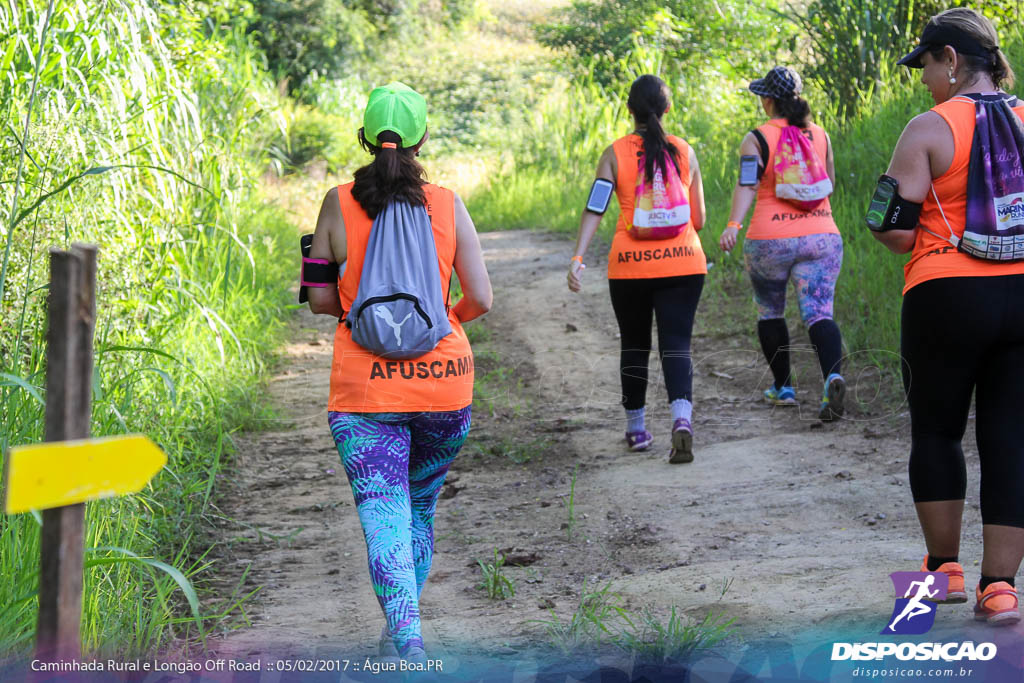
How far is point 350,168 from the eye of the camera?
677 inches

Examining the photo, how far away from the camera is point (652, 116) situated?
5.04 meters

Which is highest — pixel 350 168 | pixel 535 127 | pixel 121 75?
pixel 121 75

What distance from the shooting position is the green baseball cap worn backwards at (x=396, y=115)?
2930mm

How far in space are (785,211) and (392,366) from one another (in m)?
3.26

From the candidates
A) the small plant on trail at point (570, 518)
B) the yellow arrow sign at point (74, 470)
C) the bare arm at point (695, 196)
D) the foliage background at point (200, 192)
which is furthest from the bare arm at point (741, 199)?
the yellow arrow sign at point (74, 470)

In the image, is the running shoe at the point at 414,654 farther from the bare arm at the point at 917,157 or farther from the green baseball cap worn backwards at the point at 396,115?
the bare arm at the point at 917,157

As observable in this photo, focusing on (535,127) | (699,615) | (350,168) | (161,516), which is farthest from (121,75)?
(350,168)

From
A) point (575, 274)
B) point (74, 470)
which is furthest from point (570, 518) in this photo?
point (74, 470)

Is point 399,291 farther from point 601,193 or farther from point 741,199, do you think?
point 741,199

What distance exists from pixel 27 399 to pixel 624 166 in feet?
9.34

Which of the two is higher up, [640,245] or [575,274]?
[640,245]

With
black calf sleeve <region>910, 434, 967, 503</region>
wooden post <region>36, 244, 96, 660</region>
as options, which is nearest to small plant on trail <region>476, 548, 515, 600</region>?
black calf sleeve <region>910, 434, 967, 503</region>

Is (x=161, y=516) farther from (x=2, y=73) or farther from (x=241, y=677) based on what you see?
(x=2, y=73)

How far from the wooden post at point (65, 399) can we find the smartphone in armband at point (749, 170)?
4344 mm
